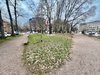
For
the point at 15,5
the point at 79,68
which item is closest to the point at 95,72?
the point at 79,68

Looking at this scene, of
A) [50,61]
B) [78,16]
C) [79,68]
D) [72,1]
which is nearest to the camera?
[79,68]

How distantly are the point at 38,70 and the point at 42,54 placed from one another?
87.6 inches

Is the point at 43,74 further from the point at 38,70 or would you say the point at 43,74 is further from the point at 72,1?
the point at 72,1

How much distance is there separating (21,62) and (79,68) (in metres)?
3.11

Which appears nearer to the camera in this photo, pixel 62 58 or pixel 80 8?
pixel 62 58

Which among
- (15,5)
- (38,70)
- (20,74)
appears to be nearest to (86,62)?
(38,70)

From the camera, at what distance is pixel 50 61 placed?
8734 millimetres

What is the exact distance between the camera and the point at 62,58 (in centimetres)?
946

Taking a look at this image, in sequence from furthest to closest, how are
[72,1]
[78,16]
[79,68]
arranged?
1. [78,16]
2. [72,1]
3. [79,68]

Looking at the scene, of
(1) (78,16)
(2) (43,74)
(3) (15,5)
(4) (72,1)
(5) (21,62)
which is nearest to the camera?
(2) (43,74)

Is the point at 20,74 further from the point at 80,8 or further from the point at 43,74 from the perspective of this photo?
the point at 80,8

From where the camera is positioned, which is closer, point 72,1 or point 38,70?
point 38,70

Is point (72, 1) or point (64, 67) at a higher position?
point (72, 1)

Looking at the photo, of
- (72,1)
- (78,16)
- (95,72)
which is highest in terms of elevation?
(72,1)
